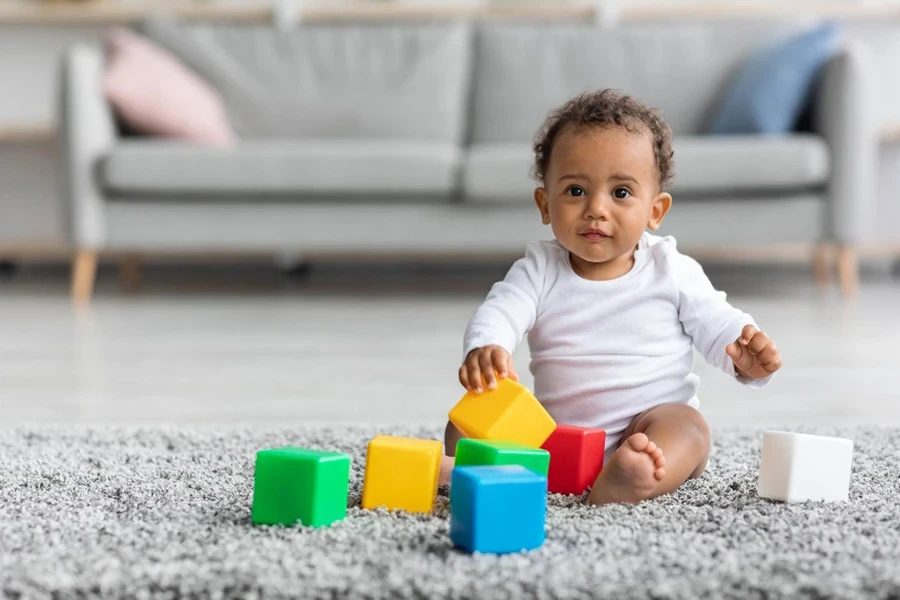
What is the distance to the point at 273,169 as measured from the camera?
110 inches

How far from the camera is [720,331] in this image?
3.46 feet

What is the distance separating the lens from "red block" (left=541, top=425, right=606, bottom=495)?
0.98 meters

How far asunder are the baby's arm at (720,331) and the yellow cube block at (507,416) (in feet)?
0.72

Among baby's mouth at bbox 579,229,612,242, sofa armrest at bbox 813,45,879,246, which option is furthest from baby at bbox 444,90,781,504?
sofa armrest at bbox 813,45,879,246

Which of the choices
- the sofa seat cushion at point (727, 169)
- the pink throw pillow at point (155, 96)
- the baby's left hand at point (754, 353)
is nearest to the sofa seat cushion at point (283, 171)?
the sofa seat cushion at point (727, 169)

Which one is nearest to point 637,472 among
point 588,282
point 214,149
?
point 588,282

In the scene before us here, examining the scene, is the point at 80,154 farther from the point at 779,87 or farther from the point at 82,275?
the point at 779,87

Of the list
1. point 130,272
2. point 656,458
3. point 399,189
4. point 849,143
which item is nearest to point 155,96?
point 130,272

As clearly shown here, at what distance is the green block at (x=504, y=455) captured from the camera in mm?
857

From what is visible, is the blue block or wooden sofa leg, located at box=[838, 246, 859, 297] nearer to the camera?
the blue block

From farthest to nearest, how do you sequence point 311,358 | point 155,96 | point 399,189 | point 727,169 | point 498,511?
point 155,96 < point 399,189 < point 727,169 < point 311,358 < point 498,511

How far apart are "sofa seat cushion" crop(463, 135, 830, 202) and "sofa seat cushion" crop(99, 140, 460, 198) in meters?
0.13

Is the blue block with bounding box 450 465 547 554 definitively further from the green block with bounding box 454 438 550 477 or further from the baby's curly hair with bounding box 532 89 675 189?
the baby's curly hair with bounding box 532 89 675 189

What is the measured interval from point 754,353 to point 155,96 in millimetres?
2419
